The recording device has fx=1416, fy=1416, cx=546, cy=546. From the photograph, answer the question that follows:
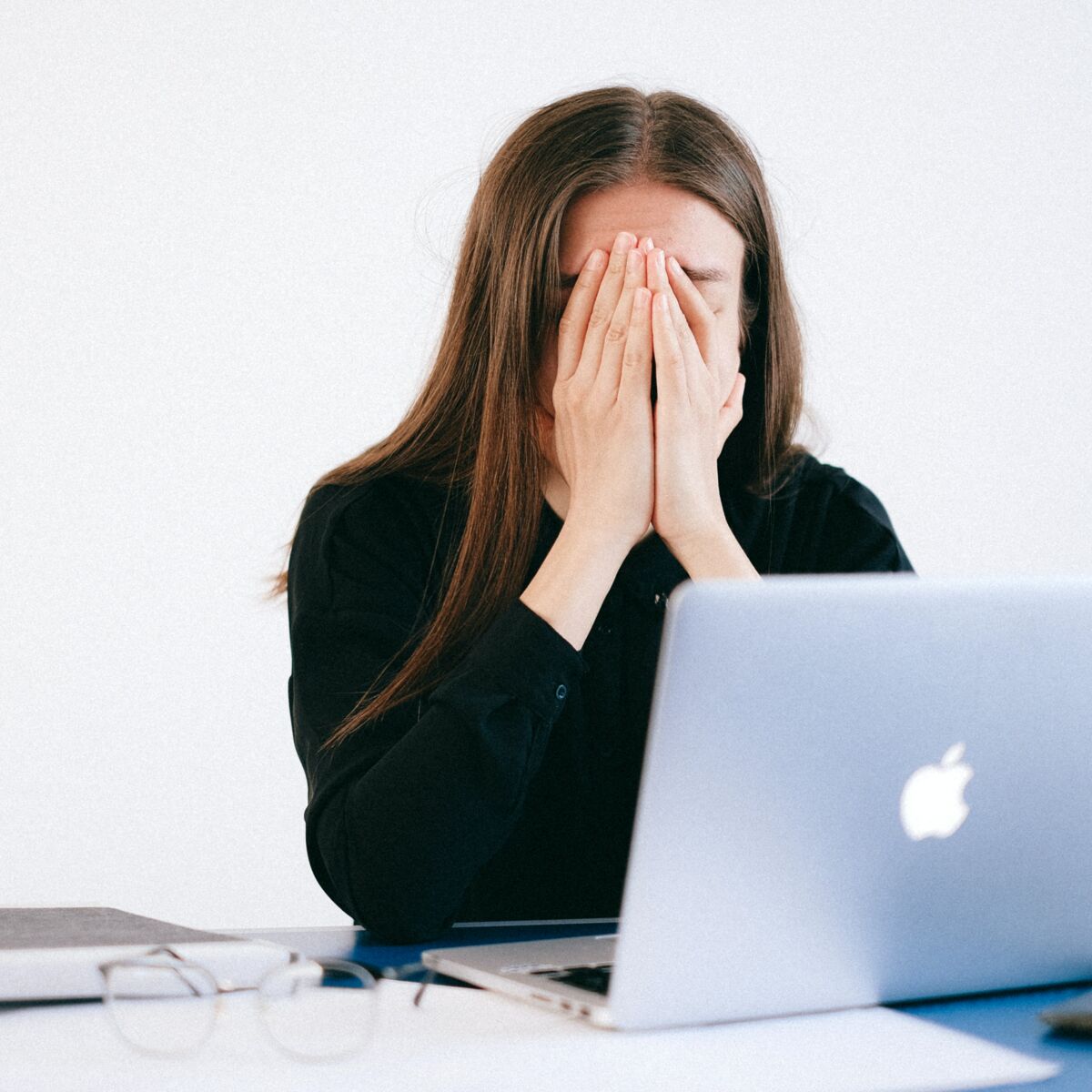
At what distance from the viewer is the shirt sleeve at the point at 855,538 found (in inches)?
60.1

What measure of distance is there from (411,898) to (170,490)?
2044mm

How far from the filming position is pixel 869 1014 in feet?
2.57

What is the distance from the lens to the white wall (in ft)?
9.36

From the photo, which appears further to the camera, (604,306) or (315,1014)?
(604,306)

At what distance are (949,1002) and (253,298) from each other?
2470 millimetres

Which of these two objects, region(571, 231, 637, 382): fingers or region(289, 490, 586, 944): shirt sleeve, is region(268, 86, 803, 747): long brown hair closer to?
region(571, 231, 637, 382): fingers

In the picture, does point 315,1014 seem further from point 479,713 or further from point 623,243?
point 623,243

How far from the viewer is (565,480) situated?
1450mm

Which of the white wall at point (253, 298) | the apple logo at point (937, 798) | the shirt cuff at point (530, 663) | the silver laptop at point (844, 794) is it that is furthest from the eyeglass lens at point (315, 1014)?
the white wall at point (253, 298)

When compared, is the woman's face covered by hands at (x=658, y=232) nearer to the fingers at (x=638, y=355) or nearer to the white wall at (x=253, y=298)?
the fingers at (x=638, y=355)

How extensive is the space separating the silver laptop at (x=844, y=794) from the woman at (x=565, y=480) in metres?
0.46

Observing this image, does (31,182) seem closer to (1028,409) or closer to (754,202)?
(754,202)

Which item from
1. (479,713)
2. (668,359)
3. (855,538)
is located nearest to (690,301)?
(668,359)

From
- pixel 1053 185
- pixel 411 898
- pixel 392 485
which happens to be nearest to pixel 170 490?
pixel 392 485
